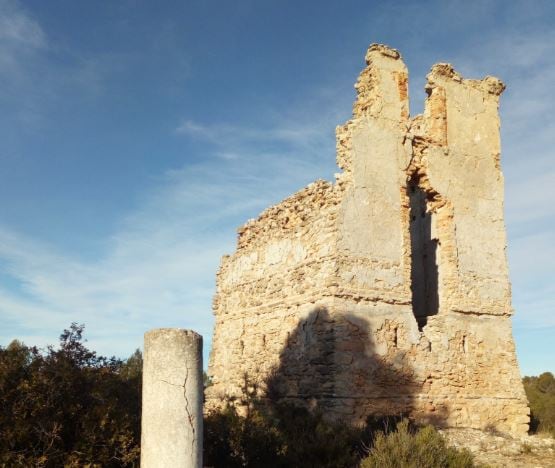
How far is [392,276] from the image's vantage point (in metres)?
13.4

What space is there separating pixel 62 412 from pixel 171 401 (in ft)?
5.42

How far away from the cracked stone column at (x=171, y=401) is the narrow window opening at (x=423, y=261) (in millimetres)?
8757

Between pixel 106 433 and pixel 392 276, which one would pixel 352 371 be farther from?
pixel 106 433

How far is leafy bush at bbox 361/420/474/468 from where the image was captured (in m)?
8.83

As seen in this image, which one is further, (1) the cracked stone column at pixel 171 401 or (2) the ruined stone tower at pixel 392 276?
(2) the ruined stone tower at pixel 392 276

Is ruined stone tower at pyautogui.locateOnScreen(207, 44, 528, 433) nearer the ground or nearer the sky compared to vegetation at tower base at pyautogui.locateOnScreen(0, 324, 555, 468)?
nearer the sky

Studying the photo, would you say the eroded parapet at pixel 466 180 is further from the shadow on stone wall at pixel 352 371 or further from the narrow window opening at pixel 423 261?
the shadow on stone wall at pixel 352 371

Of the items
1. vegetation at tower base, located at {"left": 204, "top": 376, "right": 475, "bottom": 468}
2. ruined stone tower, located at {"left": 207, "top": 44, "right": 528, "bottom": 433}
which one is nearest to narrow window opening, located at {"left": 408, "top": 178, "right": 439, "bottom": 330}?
ruined stone tower, located at {"left": 207, "top": 44, "right": 528, "bottom": 433}

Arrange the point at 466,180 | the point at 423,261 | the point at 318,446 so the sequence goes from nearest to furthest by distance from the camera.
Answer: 1. the point at 318,446
2. the point at 466,180
3. the point at 423,261

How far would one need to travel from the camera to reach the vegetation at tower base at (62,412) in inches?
303

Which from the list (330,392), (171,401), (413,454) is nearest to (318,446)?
(413,454)

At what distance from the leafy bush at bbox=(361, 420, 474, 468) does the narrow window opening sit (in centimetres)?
571

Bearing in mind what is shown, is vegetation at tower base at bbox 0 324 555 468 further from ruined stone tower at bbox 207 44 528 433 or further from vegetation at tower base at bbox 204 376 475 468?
ruined stone tower at bbox 207 44 528 433

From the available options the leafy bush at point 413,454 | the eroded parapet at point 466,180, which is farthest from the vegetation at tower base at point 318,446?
the eroded parapet at point 466,180
